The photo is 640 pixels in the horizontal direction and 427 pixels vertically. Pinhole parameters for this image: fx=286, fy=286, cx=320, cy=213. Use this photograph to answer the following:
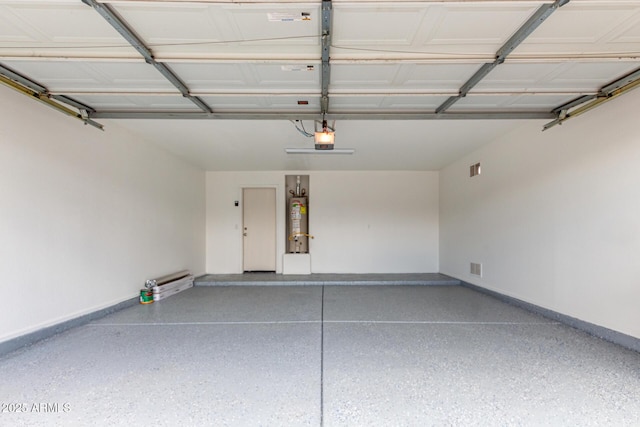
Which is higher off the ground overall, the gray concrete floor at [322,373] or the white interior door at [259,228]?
the white interior door at [259,228]

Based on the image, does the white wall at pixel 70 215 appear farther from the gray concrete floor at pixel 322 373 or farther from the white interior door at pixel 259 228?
the white interior door at pixel 259 228

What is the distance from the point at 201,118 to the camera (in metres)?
3.25

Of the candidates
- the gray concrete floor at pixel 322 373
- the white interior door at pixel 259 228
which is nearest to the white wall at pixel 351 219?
the white interior door at pixel 259 228

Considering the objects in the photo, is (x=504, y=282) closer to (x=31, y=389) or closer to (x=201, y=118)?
(x=201, y=118)

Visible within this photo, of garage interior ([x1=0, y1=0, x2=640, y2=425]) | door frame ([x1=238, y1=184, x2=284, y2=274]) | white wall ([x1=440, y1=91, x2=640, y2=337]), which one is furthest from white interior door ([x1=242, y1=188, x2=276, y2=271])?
white wall ([x1=440, y1=91, x2=640, y2=337])

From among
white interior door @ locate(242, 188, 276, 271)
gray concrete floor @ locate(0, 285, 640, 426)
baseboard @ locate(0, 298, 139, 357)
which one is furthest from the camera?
white interior door @ locate(242, 188, 276, 271)

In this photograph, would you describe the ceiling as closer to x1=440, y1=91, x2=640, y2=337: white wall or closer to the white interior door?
x1=440, y1=91, x2=640, y2=337: white wall

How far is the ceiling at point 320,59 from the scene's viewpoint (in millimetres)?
1730

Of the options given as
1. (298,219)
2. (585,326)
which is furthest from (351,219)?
(585,326)

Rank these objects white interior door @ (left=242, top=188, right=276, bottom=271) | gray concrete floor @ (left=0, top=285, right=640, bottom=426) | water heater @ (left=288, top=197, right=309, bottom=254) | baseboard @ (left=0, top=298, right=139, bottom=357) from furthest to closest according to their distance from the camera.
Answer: white interior door @ (left=242, top=188, right=276, bottom=271), water heater @ (left=288, top=197, right=309, bottom=254), baseboard @ (left=0, top=298, right=139, bottom=357), gray concrete floor @ (left=0, top=285, right=640, bottom=426)


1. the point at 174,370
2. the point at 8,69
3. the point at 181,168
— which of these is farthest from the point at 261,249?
the point at 8,69

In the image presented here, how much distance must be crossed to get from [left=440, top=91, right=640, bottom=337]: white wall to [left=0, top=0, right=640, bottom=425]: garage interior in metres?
0.02

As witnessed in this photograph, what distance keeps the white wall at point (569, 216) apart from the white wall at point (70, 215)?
17.5 feet

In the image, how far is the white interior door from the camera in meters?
6.63
